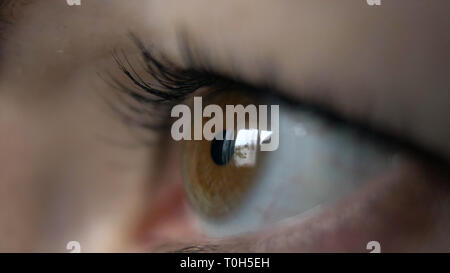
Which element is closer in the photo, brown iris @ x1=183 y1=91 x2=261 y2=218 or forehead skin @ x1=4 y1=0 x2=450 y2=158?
forehead skin @ x1=4 y1=0 x2=450 y2=158

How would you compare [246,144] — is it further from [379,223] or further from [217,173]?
[379,223]

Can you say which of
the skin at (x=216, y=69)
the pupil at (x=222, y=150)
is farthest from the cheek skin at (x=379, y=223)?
the pupil at (x=222, y=150)

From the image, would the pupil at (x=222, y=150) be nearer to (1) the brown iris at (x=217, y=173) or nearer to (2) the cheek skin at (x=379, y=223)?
(1) the brown iris at (x=217, y=173)

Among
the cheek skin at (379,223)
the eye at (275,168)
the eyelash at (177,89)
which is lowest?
the cheek skin at (379,223)

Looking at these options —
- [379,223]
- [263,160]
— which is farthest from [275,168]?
[379,223]

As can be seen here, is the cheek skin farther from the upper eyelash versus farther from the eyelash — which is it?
the upper eyelash

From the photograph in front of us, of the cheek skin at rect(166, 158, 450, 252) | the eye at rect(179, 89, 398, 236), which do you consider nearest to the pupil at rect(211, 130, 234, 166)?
the eye at rect(179, 89, 398, 236)

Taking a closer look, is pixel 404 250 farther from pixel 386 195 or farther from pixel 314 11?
pixel 314 11
